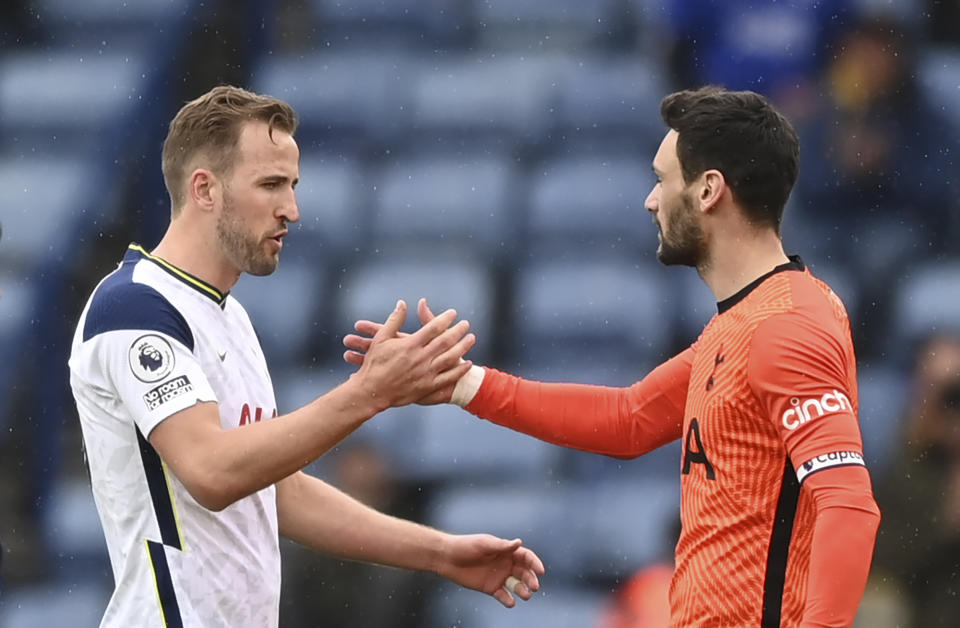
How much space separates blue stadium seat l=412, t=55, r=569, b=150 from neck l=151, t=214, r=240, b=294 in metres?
4.36

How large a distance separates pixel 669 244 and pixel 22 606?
4119 millimetres

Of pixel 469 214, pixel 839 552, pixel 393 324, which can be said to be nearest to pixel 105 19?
pixel 469 214

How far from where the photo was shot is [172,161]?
2961 millimetres

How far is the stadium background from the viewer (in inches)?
228

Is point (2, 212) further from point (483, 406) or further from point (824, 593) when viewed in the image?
point (824, 593)

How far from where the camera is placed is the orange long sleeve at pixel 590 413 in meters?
3.15

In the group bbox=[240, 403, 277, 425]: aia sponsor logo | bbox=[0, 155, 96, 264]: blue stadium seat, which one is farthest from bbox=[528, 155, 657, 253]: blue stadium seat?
bbox=[240, 403, 277, 425]: aia sponsor logo

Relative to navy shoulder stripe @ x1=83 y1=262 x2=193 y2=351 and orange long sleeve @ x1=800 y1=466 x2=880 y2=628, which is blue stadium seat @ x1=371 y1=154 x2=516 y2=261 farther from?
orange long sleeve @ x1=800 y1=466 x2=880 y2=628

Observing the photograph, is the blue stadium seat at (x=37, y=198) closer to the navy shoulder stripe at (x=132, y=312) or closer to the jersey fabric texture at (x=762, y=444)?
the navy shoulder stripe at (x=132, y=312)

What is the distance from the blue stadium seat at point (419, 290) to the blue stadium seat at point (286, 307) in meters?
0.13

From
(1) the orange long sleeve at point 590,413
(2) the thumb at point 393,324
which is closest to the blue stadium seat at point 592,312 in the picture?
(1) the orange long sleeve at point 590,413

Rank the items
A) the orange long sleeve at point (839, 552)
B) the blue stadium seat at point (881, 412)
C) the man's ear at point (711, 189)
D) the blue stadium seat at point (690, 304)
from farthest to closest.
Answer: the blue stadium seat at point (690, 304)
the blue stadium seat at point (881, 412)
the man's ear at point (711, 189)
the orange long sleeve at point (839, 552)

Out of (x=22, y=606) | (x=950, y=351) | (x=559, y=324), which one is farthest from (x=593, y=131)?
(x=22, y=606)

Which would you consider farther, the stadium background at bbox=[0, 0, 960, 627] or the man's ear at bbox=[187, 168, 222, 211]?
the stadium background at bbox=[0, 0, 960, 627]
